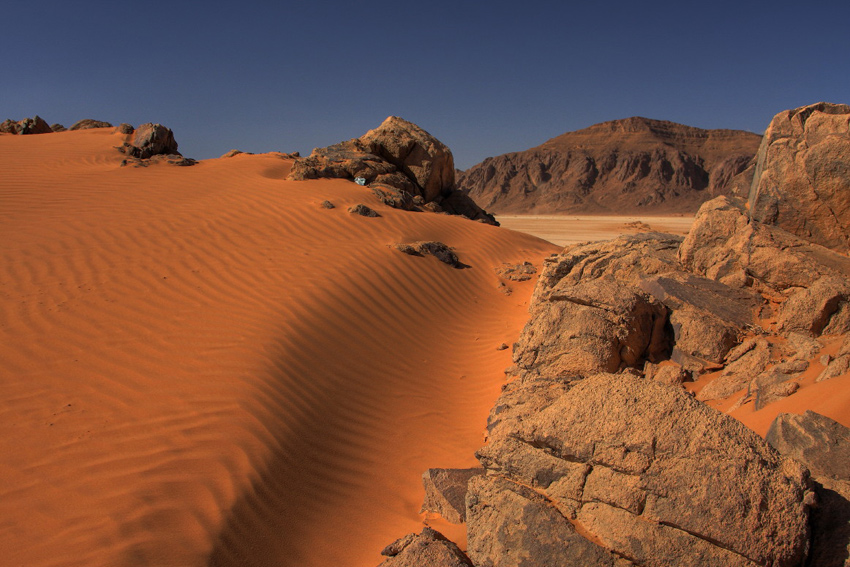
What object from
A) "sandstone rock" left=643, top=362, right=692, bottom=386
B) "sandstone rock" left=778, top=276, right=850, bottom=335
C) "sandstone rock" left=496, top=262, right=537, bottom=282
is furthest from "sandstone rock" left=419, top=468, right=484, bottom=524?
"sandstone rock" left=496, top=262, right=537, bottom=282

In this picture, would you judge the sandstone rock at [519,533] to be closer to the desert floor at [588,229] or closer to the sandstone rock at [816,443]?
the sandstone rock at [816,443]

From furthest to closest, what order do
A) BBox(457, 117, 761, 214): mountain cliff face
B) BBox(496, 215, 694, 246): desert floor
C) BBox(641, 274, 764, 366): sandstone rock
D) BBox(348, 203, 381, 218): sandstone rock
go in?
BBox(457, 117, 761, 214): mountain cliff face → BBox(496, 215, 694, 246): desert floor → BBox(348, 203, 381, 218): sandstone rock → BBox(641, 274, 764, 366): sandstone rock

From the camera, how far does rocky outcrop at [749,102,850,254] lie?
4.27 m

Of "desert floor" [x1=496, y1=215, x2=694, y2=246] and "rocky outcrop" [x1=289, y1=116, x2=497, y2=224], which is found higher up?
"rocky outcrop" [x1=289, y1=116, x2=497, y2=224]

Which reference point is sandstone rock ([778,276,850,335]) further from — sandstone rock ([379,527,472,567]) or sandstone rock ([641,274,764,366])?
sandstone rock ([379,527,472,567])

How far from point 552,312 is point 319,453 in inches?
89.4

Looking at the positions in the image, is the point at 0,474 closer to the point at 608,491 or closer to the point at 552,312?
the point at 608,491

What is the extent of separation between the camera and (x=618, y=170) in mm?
58406

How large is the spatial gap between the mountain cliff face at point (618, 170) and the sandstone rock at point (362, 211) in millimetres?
47276

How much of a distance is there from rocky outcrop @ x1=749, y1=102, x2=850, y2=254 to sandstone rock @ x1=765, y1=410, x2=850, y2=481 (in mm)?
2702

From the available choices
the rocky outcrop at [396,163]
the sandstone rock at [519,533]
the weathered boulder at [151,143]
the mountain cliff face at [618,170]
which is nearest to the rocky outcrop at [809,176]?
the sandstone rock at [519,533]

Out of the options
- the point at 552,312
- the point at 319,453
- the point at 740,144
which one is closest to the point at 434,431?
the point at 319,453

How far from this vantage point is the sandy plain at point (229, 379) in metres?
3.07

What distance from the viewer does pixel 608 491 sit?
7.13 feet
